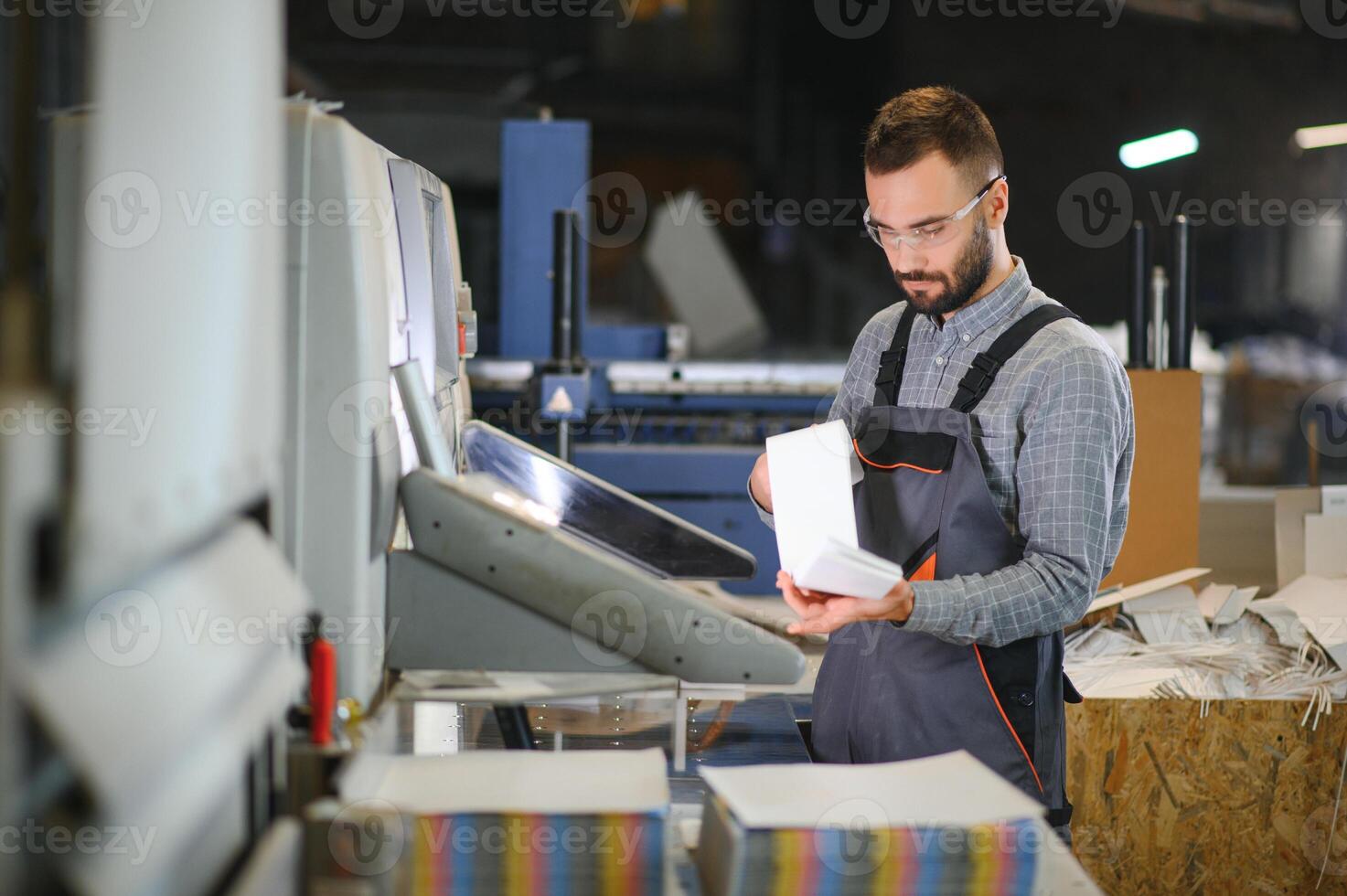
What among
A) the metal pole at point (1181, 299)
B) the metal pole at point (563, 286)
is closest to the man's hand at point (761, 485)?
the metal pole at point (1181, 299)

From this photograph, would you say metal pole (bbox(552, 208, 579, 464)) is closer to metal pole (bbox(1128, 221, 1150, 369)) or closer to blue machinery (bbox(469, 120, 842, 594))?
blue machinery (bbox(469, 120, 842, 594))

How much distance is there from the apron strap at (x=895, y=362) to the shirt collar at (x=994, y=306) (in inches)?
4.5

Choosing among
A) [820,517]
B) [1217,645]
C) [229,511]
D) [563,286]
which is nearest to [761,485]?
[820,517]

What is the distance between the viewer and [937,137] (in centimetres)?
167

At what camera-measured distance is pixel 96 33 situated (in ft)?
2.33

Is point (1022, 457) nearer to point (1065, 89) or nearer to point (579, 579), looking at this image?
point (579, 579)

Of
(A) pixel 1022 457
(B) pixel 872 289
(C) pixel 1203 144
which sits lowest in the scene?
(A) pixel 1022 457

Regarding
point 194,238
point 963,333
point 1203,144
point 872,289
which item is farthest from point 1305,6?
point 194,238

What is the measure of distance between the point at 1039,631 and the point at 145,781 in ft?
3.99

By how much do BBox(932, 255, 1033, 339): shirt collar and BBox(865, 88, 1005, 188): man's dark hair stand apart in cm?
17

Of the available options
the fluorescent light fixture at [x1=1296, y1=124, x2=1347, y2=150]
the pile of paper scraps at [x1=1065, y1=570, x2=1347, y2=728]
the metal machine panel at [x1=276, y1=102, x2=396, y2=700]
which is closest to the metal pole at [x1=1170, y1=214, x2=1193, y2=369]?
the fluorescent light fixture at [x1=1296, y1=124, x2=1347, y2=150]

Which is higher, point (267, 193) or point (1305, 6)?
point (1305, 6)

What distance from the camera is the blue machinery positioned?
4375mm

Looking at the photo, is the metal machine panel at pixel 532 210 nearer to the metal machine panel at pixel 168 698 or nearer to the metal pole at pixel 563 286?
the metal pole at pixel 563 286
